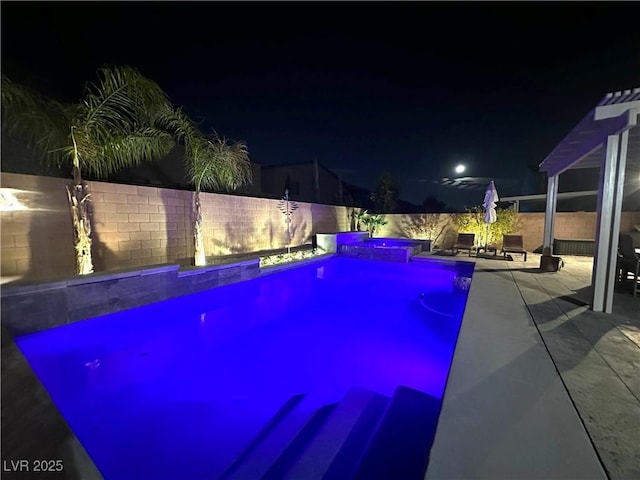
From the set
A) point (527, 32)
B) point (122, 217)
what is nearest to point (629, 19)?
point (527, 32)

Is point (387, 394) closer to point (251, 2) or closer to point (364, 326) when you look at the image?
point (364, 326)

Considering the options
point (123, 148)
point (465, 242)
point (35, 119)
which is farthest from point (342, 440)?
point (465, 242)

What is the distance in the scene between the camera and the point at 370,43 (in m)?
10.8

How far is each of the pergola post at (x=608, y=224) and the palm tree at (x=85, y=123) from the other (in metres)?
8.00

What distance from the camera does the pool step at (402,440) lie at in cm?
197

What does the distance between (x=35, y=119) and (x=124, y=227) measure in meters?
2.58

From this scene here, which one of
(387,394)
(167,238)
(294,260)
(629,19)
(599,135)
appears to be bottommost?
(387,394)

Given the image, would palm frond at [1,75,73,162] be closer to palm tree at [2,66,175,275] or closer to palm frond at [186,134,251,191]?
palm tree at [2,66,175,275]

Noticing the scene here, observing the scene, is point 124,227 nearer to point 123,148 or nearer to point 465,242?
point 123,148

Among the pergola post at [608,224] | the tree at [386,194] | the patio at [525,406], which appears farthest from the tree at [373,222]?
the patio at [525,406]

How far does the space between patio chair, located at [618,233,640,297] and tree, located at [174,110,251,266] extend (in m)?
8.44

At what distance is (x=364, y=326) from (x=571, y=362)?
9.37ft

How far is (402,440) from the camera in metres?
2.27

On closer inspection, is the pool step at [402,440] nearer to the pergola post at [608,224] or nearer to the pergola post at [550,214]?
the pergola post at [608,224]
